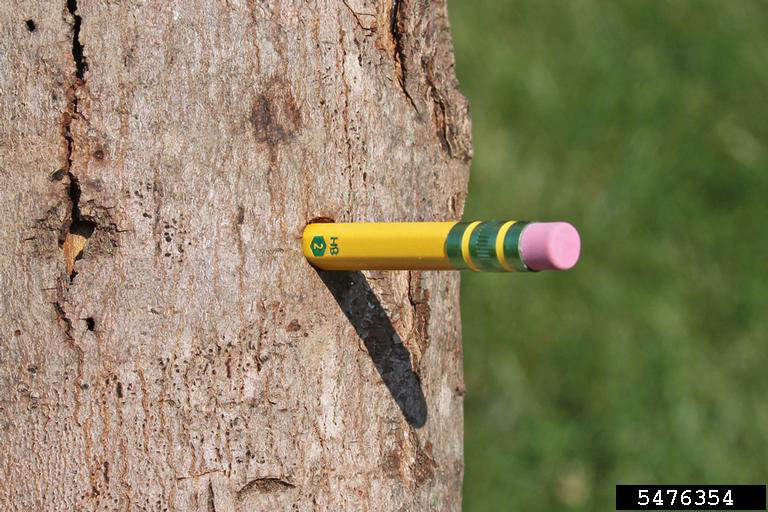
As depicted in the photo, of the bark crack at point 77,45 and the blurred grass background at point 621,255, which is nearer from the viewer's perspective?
the bark crack at point 77,45

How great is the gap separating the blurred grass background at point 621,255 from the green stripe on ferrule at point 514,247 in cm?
160

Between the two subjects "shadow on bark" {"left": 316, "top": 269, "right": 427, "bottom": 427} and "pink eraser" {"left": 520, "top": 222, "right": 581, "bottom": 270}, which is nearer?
"pink eraser" {"left": 520, "top": 222, "right": 581, "bottom": 270}

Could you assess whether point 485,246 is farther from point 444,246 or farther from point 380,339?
point 380,339

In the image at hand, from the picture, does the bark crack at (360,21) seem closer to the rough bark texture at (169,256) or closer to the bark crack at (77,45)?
the rough bark texture at (169,256)

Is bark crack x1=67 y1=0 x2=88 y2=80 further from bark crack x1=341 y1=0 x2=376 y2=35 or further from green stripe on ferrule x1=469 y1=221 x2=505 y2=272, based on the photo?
green stripe on ferrule x1=469 y1=221 x2=505 y2=272

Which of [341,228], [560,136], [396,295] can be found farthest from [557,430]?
[341,228]

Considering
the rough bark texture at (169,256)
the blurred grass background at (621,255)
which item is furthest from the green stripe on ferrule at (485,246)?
the blurred grass background at (621,255)

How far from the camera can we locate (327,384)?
1.15 metres

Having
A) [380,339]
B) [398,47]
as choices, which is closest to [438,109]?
[398,47]

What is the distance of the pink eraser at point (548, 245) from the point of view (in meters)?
0.94

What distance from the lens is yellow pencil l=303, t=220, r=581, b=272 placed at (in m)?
0.96

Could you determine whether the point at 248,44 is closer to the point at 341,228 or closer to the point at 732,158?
the point at 341,228

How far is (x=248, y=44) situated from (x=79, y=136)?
19cm

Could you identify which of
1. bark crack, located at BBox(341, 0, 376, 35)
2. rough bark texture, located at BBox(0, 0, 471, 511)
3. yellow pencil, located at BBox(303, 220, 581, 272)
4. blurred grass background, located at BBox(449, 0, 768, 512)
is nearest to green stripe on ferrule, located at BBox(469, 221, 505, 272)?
yellow pencil, located at BBox(303, 220, 581, 272)
